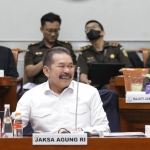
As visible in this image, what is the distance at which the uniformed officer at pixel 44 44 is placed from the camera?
5.64 meters

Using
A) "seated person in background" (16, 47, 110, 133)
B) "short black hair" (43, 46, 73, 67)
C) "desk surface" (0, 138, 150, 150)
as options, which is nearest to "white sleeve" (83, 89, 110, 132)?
"seated person in background" (16, 47, 110, 133)

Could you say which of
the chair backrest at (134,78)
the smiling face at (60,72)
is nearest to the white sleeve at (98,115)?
the smiling face at (60,72)

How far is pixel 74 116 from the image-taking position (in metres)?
3.26

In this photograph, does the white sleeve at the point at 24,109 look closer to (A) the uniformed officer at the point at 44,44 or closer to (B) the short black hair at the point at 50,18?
(A) the uniformed officer at the point at 44,44

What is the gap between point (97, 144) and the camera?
231 cm

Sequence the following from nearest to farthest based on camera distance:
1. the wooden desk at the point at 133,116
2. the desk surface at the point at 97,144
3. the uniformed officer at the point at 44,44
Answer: the desk surface at the point at 97,144, the wooden desk at the point at 133,116, the uniformed officer at the point at 44,44

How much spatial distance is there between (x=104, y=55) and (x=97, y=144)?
11.4 feet

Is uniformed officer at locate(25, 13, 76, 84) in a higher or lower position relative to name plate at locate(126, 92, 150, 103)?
higher

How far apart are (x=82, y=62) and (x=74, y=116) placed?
2500 mm

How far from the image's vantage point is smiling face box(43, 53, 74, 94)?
3.31m

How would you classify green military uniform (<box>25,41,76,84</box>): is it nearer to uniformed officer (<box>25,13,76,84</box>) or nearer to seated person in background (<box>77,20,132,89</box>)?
uniformed officer (<box>25,13,76,84</box>)

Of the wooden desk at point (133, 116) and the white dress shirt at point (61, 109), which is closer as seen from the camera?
the white dress shirt at point (61, 109)

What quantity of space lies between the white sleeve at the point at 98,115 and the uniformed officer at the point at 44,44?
7.66 feet

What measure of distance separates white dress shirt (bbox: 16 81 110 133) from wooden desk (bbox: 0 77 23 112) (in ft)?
4.25
